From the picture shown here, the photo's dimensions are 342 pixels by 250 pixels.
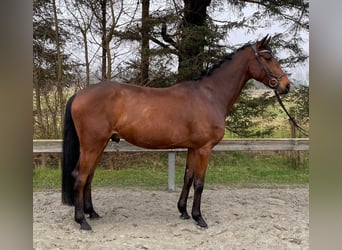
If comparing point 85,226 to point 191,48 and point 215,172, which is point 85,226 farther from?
point 191,48

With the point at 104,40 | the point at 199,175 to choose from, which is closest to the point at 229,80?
the point at 199,175

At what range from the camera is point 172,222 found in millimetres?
3355

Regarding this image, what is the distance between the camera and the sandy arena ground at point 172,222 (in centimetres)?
282

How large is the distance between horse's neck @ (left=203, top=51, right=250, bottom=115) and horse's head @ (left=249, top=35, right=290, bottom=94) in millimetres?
106

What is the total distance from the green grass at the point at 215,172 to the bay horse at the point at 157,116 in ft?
5.58

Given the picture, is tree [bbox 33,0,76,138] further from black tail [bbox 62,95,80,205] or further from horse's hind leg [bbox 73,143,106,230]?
horse's hind leg [bbox 73,143,106,230]

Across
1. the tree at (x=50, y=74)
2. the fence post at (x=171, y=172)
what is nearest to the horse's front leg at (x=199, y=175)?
the fence post at (x=171, y=172)

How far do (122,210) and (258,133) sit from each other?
3.18 metres

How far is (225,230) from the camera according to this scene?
313cm

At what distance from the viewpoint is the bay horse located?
310cm

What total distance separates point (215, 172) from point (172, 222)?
2636mm

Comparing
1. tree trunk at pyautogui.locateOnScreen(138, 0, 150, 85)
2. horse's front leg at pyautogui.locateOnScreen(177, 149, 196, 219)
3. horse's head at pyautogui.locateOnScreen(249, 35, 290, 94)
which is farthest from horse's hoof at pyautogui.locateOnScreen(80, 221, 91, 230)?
tree trunk at pyautogui.locateOnScreen(138, 0, 150, 85)
